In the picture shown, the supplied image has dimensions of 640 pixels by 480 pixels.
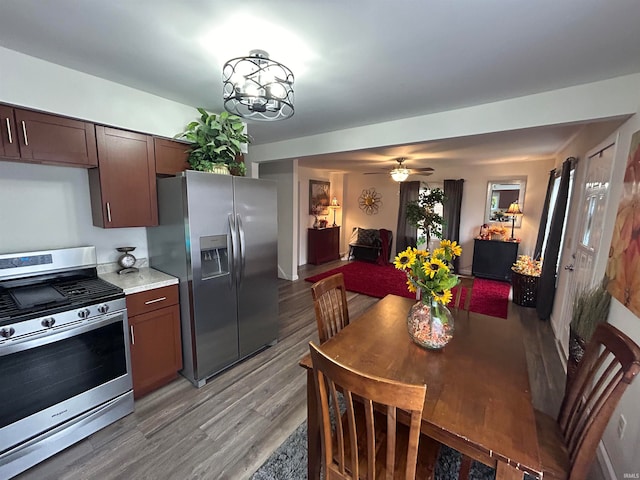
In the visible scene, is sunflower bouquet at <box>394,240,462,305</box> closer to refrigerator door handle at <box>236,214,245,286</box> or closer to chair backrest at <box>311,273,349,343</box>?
chair backrest at <box>311,273,349,343</box>

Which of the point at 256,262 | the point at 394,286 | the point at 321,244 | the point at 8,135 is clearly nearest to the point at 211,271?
the point at 256,262

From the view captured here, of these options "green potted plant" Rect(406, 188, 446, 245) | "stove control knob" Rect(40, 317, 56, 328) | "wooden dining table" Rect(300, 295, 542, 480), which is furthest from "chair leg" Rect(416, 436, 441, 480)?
"green potted plant" Rect(406, 188, 446, 245)

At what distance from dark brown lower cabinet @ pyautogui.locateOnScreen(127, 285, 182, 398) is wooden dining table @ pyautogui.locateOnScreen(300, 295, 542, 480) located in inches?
57.2

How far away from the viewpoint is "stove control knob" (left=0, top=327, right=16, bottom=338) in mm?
1460

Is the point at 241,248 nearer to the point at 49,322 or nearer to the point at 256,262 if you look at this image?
the point at 256,262

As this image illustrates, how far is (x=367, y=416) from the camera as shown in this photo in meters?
0.93

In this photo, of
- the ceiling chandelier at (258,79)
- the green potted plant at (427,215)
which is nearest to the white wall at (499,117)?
the ceiling chandelier at (258,79)

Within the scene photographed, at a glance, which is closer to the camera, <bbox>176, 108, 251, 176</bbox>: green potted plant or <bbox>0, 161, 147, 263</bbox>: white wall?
<bbox>0, 161, 147, 263</bbox>: white wall

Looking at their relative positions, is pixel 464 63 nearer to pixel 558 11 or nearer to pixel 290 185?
pixel 558 11

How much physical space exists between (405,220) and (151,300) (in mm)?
5841

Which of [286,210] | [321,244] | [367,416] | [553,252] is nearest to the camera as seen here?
[367,416]

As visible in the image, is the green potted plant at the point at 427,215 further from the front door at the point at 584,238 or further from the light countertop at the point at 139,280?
the light countertop at the point at 139,280

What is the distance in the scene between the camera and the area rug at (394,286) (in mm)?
4105

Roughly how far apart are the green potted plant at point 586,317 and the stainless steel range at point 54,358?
3.12 m
